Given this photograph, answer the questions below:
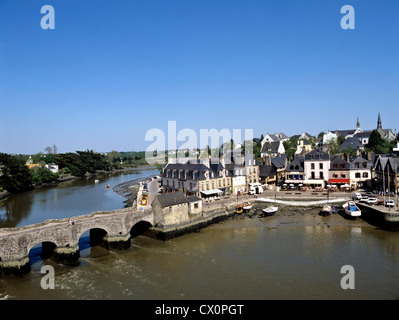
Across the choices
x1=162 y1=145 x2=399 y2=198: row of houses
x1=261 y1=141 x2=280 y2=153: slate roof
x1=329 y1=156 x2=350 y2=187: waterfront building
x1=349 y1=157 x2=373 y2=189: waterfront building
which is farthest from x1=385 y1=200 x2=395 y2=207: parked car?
x1=261 y1=141 x2=280 y2=153: slate roof

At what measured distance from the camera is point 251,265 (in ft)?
88.2

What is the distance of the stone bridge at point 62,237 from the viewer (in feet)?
84.8

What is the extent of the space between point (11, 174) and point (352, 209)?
82.8 metres

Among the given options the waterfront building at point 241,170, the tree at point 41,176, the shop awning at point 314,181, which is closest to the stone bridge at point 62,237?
the waterfront building at point 241,170

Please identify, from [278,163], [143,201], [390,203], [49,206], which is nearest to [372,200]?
[390,203]

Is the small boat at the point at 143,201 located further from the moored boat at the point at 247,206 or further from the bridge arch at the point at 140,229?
the moored boat at the point at 247,206

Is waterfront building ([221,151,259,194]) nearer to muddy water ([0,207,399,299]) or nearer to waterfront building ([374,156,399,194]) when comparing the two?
muddy water ([0,207,399,299])

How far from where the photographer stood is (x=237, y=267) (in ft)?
87.3

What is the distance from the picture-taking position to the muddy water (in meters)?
22.7
